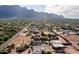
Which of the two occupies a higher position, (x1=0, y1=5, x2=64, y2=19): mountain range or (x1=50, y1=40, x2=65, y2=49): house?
(x1=0, y1=5, x2=64, y2=19): mountain range

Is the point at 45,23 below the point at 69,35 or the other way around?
the other way around

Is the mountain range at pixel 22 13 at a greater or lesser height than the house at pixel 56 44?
greater

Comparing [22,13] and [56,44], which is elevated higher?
[22,13]

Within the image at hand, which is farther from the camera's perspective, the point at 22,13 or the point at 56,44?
the point at 22,13
